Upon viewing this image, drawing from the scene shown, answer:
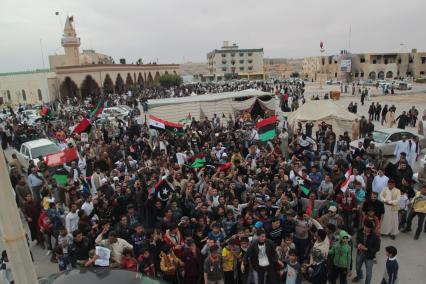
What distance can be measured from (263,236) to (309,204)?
2354 millimetres

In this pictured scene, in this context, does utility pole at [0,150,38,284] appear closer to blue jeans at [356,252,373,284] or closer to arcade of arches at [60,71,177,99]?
blue jeans at [356,252,373,284]

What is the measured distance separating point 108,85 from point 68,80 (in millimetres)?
5631

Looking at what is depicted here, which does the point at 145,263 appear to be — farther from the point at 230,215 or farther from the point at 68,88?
the point at 68,88

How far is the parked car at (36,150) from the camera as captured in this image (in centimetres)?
1430

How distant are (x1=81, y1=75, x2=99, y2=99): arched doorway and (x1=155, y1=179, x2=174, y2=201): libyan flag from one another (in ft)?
133

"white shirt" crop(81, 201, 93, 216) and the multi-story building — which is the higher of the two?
the multi-story building

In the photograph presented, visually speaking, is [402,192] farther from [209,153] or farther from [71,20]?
[71,20]

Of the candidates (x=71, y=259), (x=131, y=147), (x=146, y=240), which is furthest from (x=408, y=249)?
(x=131, y=147)

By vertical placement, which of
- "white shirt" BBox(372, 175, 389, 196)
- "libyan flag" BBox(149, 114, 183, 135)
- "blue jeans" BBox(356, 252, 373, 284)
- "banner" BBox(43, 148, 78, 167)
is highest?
"libyan flag" BBox(149, 114, 183, 135)

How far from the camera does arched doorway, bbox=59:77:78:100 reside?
4662 cm

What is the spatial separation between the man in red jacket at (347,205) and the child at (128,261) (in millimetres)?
4518

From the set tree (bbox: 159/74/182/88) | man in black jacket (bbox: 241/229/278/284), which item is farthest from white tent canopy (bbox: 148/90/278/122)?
tree (bbox: 159/74/182/88)

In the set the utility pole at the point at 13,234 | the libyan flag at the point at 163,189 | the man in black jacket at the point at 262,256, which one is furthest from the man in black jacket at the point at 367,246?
the utility pole at the point at 13,234

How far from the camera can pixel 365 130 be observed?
16.4 meters
